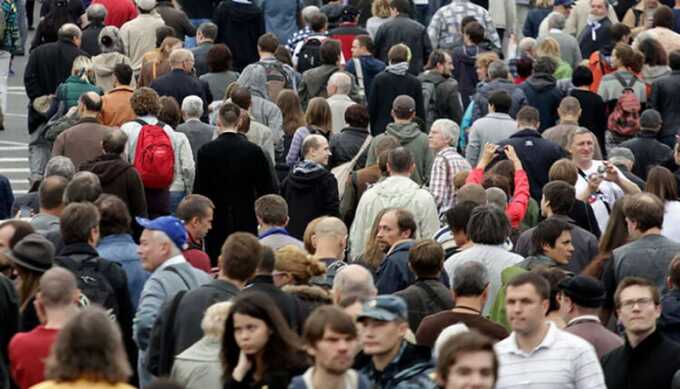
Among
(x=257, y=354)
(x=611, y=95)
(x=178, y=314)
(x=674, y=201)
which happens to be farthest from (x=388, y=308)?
(x=611, y=95)

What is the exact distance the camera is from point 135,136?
19.4 metres

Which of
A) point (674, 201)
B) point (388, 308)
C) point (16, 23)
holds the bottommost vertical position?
point (16, 23)

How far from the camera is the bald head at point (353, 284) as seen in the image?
1249 centimetres

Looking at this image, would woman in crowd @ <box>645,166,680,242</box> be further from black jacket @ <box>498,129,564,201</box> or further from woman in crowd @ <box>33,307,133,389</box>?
woman in crowd @ <box>33,307,133,389</box>

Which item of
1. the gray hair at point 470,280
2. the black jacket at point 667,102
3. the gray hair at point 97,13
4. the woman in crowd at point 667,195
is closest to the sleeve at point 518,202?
the woman in crowd at point 667,195

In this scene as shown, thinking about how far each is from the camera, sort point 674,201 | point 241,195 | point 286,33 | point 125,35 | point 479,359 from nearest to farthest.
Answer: point 479,359
point 674,201
point 241,195
point 125,35
point 286,33

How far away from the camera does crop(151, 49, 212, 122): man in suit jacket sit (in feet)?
71.2

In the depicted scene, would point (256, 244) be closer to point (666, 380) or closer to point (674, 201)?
point (666, 380)

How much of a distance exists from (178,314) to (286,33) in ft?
49.7

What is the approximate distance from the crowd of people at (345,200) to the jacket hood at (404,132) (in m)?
0.03

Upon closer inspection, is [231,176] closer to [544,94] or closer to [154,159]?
[154,159]

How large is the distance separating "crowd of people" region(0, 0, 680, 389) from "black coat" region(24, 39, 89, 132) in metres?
0.03

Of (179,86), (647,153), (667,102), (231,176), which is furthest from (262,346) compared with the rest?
(667,102)

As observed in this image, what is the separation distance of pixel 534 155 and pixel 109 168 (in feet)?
13.5
